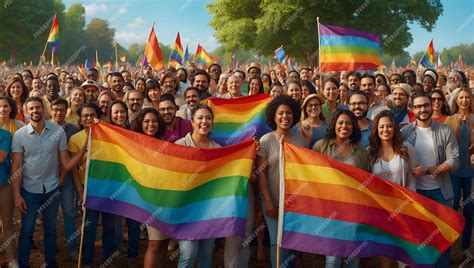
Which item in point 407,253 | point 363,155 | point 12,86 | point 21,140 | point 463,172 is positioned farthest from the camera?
point 12,86

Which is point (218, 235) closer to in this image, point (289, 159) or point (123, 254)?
point (289, 159)

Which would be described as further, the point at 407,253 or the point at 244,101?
the point at 244,101

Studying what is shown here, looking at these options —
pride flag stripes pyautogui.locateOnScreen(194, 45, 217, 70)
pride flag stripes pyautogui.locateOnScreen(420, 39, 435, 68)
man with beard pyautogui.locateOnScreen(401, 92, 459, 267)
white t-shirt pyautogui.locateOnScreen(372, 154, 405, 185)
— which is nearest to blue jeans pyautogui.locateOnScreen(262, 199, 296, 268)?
white t-shirt pyautogui.locateOnScreen(372, 154, 405, 185)

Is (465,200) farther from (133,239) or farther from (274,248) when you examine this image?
(133,239)

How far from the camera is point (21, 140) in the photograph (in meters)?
5.71

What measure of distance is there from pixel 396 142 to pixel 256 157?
1.48 m

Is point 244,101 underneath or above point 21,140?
above

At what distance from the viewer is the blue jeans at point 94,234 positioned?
6070mm

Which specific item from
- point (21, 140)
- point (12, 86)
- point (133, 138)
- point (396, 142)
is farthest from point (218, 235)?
point (12, 86)

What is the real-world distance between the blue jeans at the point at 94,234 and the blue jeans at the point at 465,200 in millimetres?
4436

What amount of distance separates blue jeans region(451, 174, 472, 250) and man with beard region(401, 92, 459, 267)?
1.10 metres

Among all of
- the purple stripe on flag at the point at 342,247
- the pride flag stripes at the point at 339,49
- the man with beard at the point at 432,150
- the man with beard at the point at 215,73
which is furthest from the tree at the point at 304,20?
the purple stripe on flag at the point at 342,247

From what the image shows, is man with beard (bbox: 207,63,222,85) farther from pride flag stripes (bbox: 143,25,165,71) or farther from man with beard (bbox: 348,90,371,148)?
man with beard (bbox: 348,90,371,148)

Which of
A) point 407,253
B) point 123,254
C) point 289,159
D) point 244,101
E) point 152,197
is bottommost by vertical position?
point 123,254
